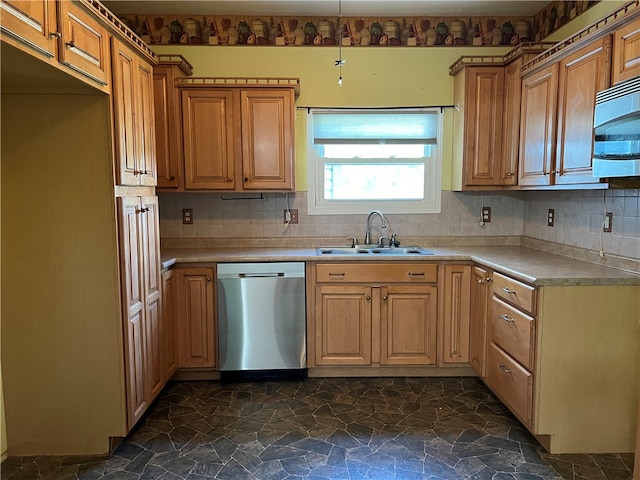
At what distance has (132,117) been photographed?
2303 millimetres

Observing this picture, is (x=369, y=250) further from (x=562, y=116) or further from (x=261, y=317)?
(x=562, y=116)

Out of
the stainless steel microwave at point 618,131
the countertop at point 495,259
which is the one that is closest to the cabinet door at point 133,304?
the countertop at point 495,259

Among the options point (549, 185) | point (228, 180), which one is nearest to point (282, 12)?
point (228, 180)

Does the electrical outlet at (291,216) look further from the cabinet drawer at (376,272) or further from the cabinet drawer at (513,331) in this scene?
the cabinet drawer at (513,331)

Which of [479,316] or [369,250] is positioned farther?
[369,250]

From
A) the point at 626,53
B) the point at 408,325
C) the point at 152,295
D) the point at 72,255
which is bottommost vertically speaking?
the point at 408,325

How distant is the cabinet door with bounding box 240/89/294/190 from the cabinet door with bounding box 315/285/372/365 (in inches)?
34.9

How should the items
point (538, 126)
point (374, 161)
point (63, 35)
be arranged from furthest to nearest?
point (374, 161)
point (538, 126)
point (63, 35)

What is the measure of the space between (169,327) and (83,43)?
1825mm

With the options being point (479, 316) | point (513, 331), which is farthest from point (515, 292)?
point (479, 316)

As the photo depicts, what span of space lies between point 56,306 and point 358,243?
2.21 meters

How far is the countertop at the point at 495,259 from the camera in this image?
2186mm

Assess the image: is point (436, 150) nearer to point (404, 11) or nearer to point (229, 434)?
point (404, 11)

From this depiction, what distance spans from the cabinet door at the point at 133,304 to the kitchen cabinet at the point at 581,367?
6.89 ft
